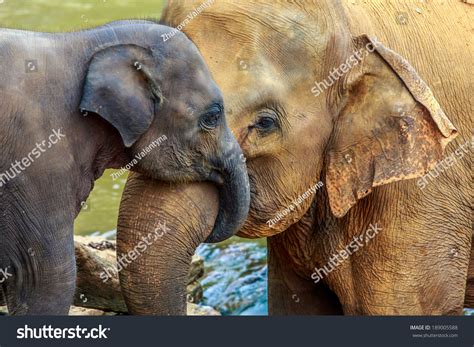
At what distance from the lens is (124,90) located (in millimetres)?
5770

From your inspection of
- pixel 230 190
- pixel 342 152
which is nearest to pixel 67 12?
pixel 342 152

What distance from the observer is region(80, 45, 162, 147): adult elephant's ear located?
227 inches

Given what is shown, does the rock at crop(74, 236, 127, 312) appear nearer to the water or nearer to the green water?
the water

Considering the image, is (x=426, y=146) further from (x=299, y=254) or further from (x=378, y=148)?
(x=299, y=254)

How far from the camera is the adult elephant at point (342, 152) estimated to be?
613 centimetres

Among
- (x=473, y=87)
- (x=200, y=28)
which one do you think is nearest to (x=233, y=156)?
(x=200, y=28)

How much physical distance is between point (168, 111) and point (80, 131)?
360mm

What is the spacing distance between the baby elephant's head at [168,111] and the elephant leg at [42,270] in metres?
0.45

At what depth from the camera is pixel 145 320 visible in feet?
19.6

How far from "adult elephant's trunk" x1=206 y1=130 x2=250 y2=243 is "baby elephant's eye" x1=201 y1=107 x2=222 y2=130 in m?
0.08

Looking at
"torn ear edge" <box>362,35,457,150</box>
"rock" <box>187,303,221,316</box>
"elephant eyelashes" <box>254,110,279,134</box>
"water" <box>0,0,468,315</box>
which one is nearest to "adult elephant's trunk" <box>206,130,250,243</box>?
"elephant eyelashes" <box>254,110,279,134</box>

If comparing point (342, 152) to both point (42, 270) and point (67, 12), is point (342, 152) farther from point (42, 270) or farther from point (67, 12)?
point (67, 12)

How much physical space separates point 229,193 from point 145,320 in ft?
2.03

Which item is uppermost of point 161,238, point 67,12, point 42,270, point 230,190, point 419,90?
point 67,12
